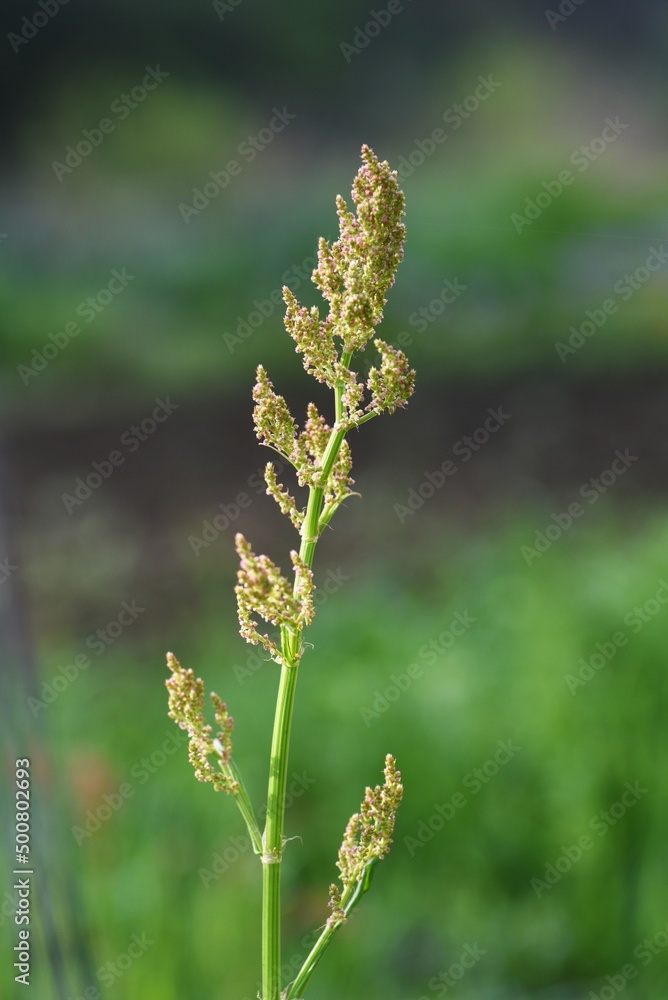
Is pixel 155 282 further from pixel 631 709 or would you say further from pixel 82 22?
pixel 631 709

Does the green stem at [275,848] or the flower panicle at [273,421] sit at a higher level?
the flower panicle at [273,421]

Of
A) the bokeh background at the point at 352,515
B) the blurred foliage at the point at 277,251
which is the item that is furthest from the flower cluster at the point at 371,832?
the blurred foliage at the point at 277,251

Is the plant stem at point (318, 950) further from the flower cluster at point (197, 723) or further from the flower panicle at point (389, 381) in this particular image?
the flower panicle at point (389, 381)

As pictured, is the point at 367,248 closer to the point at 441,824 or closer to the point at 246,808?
the point at 246,808

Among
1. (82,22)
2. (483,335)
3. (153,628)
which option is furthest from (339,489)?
(82,22)

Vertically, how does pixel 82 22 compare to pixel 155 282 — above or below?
above

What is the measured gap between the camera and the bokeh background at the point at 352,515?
1495mm

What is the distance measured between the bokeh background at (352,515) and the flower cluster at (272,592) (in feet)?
2.83

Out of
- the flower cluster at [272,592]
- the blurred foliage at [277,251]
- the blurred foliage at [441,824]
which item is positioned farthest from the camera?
the blurred foliage at [277,251]

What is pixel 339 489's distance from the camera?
0.44 metres

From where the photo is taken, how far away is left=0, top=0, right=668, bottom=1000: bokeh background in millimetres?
1495

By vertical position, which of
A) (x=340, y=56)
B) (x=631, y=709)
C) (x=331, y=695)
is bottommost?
(x=331, y=695)

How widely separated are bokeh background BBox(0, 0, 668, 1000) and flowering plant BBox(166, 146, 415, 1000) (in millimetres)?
802

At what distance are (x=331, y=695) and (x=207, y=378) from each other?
63.8 inches
